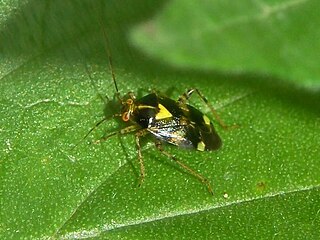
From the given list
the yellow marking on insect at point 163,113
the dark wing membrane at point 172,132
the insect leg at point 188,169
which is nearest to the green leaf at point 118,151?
the insect leg at point 188,169

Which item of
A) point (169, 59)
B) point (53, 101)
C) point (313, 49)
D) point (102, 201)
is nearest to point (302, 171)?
point (102, 201)

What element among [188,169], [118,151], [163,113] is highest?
[118,151]

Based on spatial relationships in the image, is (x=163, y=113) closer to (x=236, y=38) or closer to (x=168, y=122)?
(x=168, y=122)

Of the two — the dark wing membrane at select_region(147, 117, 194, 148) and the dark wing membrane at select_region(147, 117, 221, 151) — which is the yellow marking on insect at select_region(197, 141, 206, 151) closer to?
the dark wing membrane at select_region(147, 117, 221, 151)

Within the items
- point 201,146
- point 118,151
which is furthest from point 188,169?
point 118,151

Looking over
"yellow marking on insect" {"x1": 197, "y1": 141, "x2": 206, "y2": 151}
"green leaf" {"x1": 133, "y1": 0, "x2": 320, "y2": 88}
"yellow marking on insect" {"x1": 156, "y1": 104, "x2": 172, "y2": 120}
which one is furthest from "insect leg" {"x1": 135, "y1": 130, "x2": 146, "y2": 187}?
"green leaf" {"x1": 133, "y1": 0, "x2": 320, "y2": 88}
